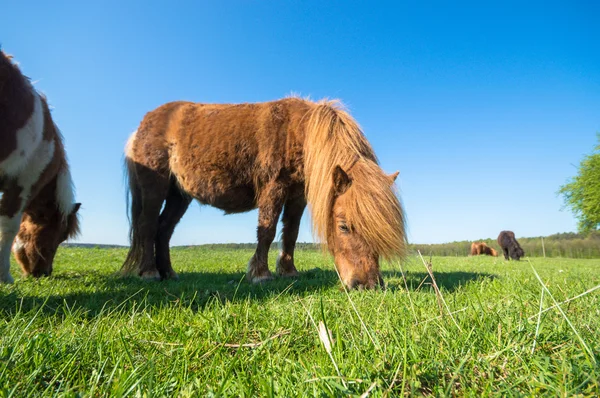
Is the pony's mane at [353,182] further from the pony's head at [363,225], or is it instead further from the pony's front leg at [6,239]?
the pony's front leg at [6,239]

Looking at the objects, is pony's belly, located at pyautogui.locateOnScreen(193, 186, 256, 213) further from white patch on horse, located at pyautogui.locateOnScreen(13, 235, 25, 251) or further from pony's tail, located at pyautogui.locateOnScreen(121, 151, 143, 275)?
white patch on horse, located at pyautogui.locateOnScreen(13, 235, 25, 251)

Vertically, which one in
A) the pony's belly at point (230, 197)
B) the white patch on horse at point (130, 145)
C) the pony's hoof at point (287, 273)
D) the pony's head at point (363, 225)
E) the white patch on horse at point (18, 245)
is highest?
the white patch on horse at point (130, 145)

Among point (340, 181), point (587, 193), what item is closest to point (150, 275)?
point (340, 181)

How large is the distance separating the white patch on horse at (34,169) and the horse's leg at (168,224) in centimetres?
180

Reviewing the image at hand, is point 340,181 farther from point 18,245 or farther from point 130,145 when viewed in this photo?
point 18,245

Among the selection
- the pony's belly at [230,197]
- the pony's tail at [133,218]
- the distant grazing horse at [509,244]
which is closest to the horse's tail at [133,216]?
the pony's tail at [133,218]

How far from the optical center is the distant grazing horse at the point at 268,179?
3.72 metres

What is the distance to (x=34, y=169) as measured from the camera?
4.48 metres

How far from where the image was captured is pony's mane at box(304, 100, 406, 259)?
→ 11.7ft

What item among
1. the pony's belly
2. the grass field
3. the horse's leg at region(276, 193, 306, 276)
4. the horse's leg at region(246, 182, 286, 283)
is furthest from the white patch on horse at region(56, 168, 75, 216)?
the grass field

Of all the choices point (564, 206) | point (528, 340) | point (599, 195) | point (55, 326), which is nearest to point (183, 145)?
point (55, 326)

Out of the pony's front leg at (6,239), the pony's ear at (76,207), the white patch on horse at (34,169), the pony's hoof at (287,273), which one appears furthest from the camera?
the pony's ear at (76,207)

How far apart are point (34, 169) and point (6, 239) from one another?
924mm

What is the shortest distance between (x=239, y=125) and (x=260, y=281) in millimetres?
2323
